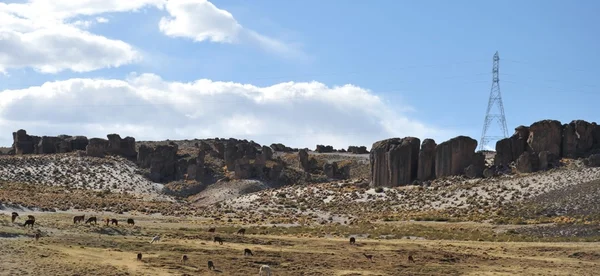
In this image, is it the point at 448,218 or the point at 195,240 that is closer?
the point at 195,240

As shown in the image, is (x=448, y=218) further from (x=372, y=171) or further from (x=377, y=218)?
(x=372, y=171)

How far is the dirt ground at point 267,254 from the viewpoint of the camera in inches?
1108

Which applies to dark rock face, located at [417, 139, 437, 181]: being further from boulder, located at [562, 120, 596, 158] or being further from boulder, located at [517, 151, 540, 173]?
boulder, located at [562, 120, 596, 158]

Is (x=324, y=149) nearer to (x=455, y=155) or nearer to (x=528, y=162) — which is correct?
(x=455, y=155)

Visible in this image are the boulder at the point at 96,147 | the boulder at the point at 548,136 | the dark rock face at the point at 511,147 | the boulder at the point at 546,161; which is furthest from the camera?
the boulder at the point at 96,147

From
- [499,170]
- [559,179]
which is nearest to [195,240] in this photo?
[559,179]

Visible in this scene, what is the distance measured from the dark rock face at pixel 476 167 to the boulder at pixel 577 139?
9.12 m

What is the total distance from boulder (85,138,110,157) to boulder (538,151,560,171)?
68.2m

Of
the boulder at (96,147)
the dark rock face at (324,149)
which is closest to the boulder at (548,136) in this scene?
the boulder at (96,147)

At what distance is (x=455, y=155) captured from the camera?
80.7 m

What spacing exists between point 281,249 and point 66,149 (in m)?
85.8

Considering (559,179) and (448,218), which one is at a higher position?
(559,179)

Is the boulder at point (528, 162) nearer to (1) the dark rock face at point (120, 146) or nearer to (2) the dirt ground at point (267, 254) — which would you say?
(2) the dirt ground at point (267, 254)

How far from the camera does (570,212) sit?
58.6 meters
